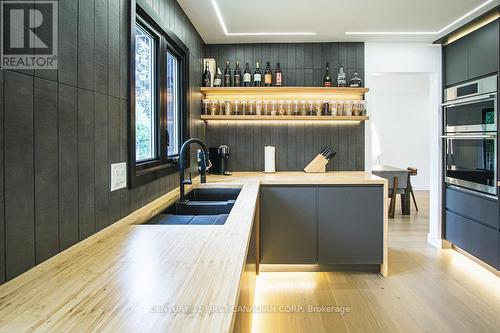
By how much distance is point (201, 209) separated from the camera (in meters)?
2.34

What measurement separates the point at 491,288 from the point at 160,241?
9.67 ft

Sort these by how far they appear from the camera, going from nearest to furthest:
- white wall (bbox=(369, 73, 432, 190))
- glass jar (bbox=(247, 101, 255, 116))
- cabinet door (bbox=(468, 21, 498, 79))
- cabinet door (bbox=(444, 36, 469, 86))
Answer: cabinet door (bbox=(468, 21, 498, 79)), cabinet door (bbox=(444, 36, 469, 86)), glass jar (bbox=(247, 101, 255, 116)), white wall (bbox=(369, 73, 432, 190))

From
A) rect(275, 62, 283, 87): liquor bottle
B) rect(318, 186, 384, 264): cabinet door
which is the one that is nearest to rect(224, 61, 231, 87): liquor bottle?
rect(275, 62, 283, 87): liquor bottle

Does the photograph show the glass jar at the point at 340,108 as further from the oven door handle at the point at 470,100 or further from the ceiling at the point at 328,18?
the oven door handle at the point at 470,100

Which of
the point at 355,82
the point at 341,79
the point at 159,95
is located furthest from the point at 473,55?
the point at 159,95

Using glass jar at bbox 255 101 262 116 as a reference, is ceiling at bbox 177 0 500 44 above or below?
above

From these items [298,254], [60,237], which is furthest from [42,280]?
[298,254]

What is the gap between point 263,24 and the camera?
3406 millimetres

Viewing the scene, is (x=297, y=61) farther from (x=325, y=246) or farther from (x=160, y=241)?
(x=160, y=241)

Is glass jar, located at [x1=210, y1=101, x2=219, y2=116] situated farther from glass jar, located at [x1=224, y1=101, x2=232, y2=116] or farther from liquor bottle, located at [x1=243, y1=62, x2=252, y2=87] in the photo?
liquor bottle, located at [x1=243, y1=62, x2=252, y2=87]

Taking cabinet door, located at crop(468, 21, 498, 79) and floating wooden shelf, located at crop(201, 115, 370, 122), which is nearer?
cabinet door, located at crop(468, 21, 498, 79)

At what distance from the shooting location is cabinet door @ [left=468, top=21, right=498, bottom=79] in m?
3.18

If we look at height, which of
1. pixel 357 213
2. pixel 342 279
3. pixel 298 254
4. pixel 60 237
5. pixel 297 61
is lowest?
pixel 342 279

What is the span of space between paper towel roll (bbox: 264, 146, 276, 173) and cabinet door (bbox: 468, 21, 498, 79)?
2.07m
